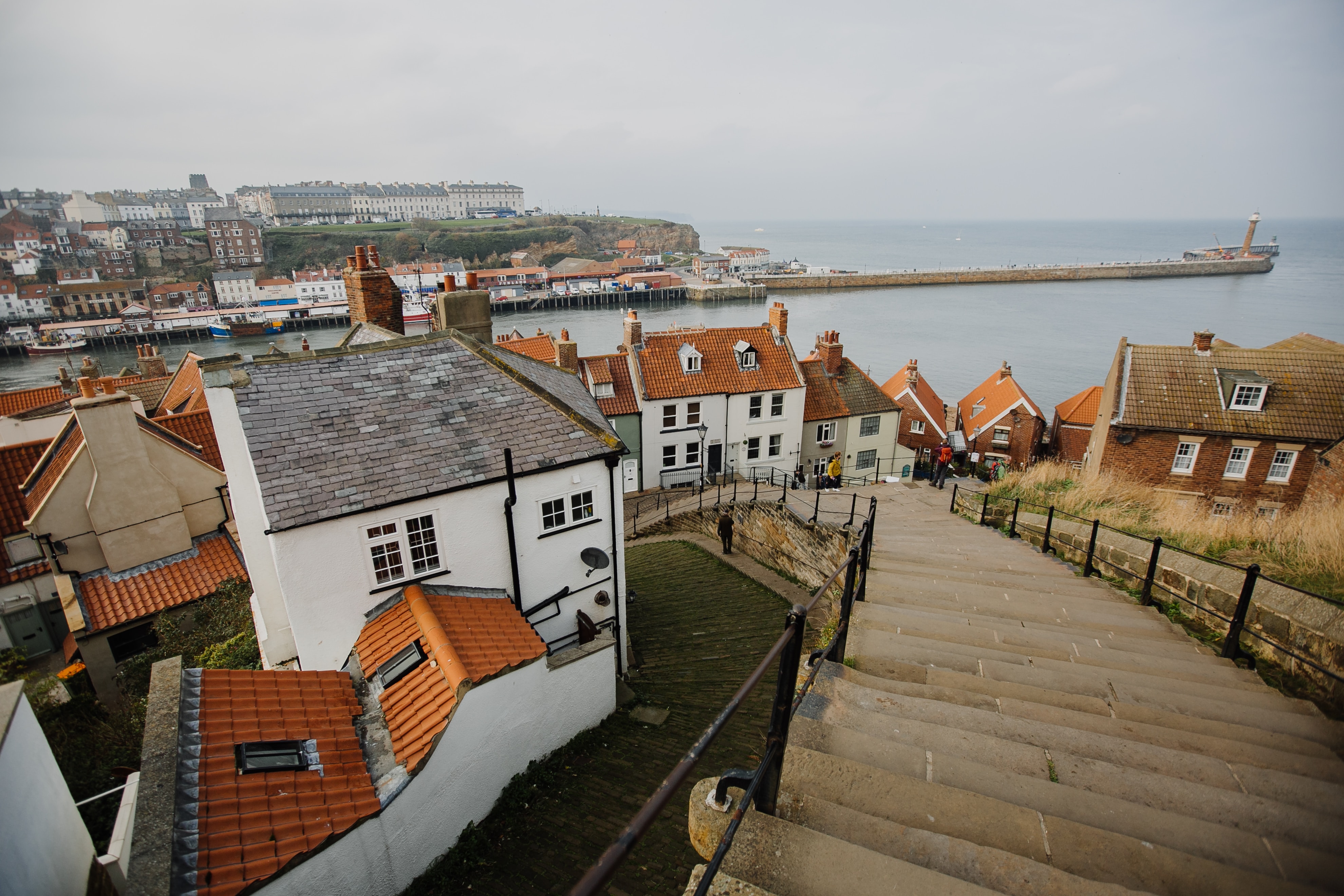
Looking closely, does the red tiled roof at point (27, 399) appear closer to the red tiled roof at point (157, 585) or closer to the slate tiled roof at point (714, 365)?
the red tiled roof at point (157, 585)

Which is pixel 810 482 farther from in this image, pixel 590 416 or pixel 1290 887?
pixel 1290 887

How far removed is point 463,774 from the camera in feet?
23.9

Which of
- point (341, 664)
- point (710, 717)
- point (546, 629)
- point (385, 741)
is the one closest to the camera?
point (385, 741)

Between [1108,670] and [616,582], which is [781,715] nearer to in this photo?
[1108,670]

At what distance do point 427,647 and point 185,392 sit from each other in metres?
25.3

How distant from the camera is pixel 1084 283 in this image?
12750cm

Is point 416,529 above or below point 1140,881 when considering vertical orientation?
below

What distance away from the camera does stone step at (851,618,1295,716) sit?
4.95 meters

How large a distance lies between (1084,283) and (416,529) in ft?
503

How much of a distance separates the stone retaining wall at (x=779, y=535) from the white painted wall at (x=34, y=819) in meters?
11.6

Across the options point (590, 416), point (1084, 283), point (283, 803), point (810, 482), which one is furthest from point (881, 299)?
point (283, 803)

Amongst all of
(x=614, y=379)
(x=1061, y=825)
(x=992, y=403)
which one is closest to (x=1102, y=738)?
(x=1061, y=825)

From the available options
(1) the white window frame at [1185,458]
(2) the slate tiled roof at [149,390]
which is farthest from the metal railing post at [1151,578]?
(2) the slate tiled roof at [149,390]

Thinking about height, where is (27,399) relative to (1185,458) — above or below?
above
